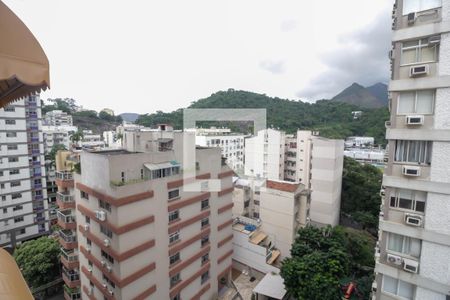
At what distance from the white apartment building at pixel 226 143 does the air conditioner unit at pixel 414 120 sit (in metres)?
34.0

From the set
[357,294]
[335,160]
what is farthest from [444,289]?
[335,160]

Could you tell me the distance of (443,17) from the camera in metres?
5.59

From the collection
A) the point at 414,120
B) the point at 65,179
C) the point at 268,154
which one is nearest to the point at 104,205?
the point at 65,179

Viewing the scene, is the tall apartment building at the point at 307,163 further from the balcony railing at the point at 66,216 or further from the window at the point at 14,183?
the window at the point at 14,183

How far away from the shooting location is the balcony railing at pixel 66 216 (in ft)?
46.5

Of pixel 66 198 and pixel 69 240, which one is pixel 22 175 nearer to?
pixel 66 198

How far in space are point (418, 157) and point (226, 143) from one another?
39495mm

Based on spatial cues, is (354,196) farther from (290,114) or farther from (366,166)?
(290,114)

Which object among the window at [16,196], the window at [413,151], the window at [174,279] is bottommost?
the window at [174,279]

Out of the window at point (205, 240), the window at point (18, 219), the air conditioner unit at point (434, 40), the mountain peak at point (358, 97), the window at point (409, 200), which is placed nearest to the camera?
the air conditioner unit at point (434, 40)

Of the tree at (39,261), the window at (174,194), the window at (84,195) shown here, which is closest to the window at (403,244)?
the window at (174,194)

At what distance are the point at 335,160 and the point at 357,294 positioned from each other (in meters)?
12.6

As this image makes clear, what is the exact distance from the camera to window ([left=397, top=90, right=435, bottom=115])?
5.94 metres

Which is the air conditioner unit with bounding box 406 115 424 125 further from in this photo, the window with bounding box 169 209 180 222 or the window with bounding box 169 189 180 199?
the window with bounding box 169 209 180 222
